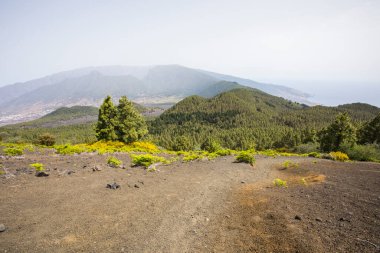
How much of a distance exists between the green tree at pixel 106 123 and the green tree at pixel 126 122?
92cm

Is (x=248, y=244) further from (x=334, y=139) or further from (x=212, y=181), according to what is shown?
(x=334, y=139)

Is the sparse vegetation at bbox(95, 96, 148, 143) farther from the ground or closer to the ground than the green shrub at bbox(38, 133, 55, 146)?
farther from the ground

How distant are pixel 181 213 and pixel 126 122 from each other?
29.1 m

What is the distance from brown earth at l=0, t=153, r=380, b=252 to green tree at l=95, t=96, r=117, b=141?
64.9ft

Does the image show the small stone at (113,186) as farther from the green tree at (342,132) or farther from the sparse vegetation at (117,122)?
the green tree at (342,132)

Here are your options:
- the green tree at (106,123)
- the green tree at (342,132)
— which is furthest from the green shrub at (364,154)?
the green tree at (106,123)

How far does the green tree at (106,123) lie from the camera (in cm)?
3519

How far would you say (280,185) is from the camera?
13359 mm

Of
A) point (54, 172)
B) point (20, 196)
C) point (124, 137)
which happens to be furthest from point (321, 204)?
point (124, 137)

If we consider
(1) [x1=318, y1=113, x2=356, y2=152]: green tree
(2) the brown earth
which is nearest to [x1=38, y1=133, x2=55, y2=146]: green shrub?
(2) the brown earth

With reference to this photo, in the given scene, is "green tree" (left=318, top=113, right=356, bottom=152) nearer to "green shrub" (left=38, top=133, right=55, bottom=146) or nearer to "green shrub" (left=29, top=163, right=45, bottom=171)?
"green shrub" (left=29, top=163, right=45, bottom=171)

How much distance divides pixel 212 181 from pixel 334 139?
141 ft

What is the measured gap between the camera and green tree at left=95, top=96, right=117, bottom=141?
3519cm

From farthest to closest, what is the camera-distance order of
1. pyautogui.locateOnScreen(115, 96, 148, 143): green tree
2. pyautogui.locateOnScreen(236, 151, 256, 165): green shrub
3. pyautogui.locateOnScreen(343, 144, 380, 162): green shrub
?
pyautogui.locateOnScreen(115, 96, 148, 143): green tree < pyautogui.locateOnScreen(343, 144, 380, 162): green shrub < pyautogui.locateOnScreen(236, 151, 256, 165): green shrub
